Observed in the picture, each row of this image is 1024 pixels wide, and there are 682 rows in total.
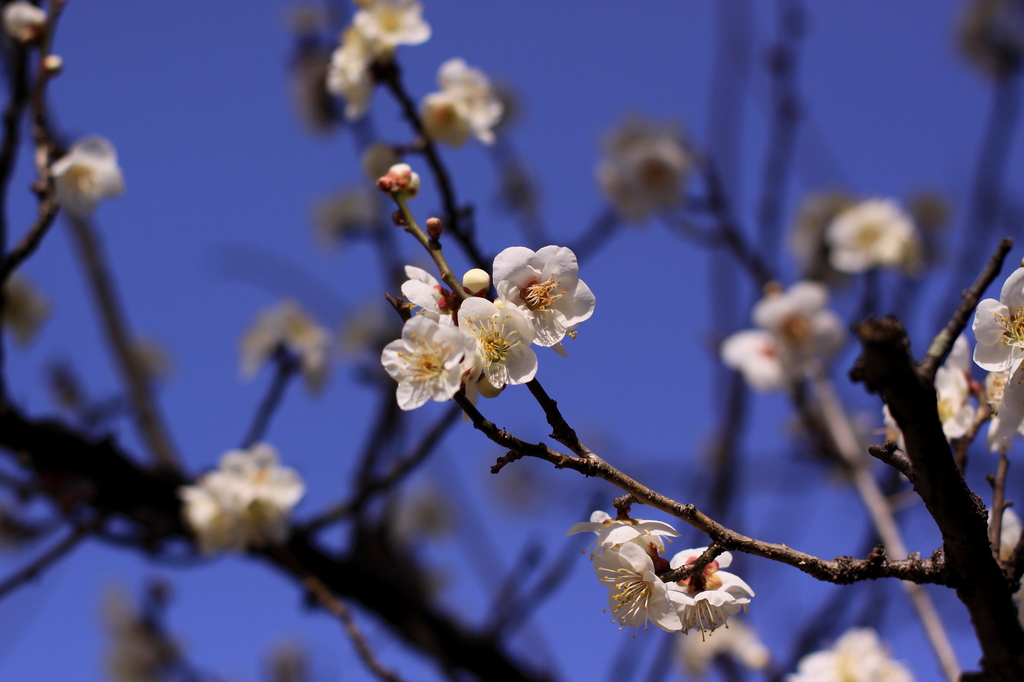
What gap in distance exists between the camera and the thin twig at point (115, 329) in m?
3.01

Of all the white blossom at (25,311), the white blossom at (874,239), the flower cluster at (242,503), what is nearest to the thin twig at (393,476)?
the flower cluster at (242,503)

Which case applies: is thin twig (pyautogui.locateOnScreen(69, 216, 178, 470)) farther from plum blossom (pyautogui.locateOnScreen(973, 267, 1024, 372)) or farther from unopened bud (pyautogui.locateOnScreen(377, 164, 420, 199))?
plum blossom (pyautogui.locateOnScreen(973, 267, 1024, 372))

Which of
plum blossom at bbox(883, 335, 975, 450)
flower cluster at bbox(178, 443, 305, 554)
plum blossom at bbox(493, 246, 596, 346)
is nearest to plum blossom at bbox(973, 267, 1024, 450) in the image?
plum blossom at bbox(883, 335, 975, 450)

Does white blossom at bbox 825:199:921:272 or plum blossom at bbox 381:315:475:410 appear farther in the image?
white blossom at bbox 825:199:921:272

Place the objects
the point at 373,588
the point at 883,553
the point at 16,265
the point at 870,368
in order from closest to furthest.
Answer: the point at 870,368
the point at 883,553
the point at 16,265
the point at 373,588

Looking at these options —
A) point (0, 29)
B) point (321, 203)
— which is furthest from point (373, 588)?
point (321, 203)

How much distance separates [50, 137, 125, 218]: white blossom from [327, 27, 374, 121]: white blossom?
0.62m

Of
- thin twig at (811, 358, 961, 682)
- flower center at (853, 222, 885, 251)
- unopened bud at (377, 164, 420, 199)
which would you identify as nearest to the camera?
unopened bud at (377, 164, 420, 199)

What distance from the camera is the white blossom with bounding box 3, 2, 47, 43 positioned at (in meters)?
1.86

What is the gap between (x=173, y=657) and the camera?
414 cm

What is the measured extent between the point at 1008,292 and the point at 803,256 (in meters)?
4.09

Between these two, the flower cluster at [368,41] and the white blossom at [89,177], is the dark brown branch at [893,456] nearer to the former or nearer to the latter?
the flower cluster at [368,41]

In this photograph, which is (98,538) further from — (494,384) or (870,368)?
(870,368)

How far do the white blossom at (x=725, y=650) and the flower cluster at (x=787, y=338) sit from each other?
99 cm
